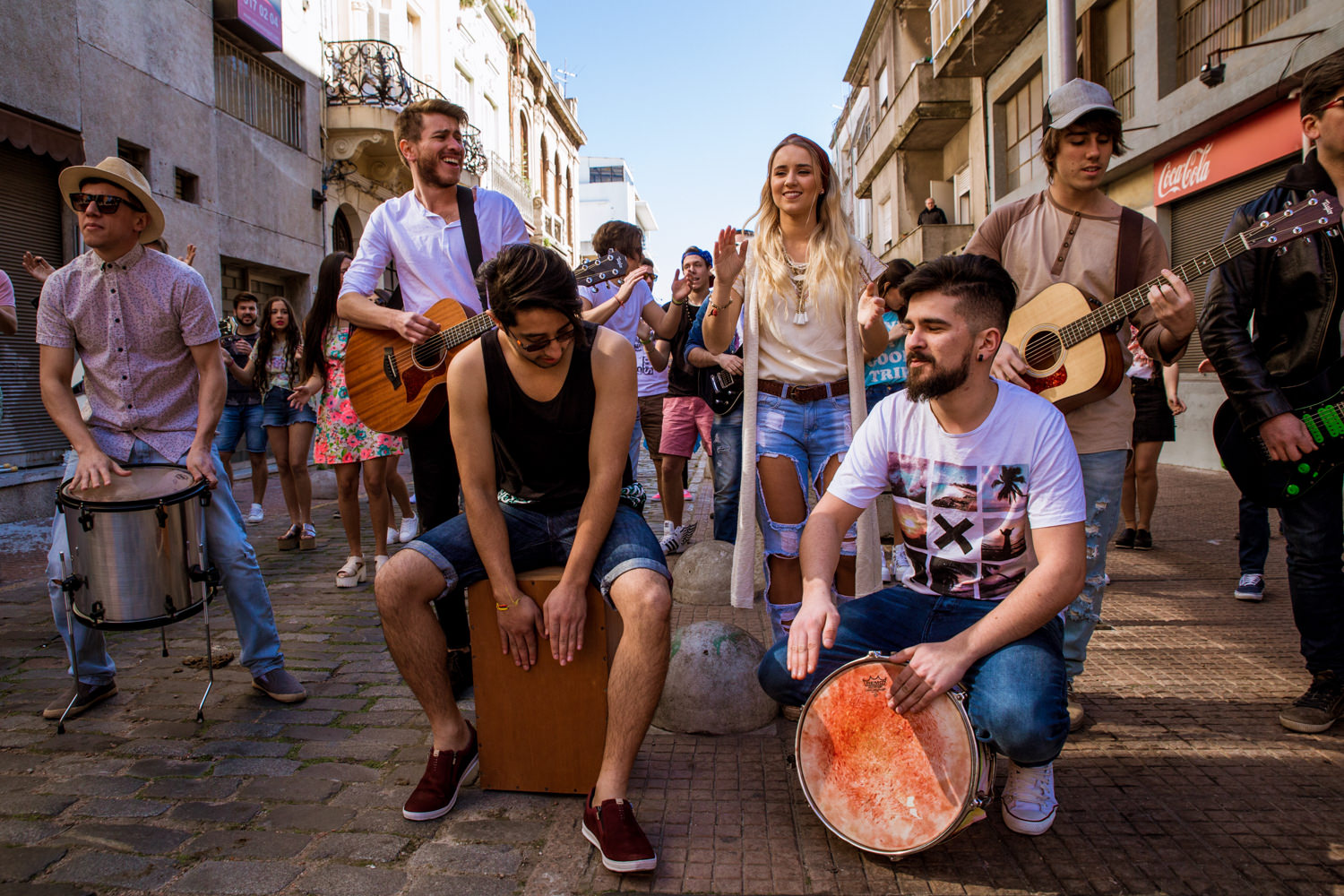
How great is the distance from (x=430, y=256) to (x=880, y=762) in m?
2.91

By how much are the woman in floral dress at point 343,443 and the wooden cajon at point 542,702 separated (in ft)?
9.85

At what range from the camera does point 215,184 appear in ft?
43.8

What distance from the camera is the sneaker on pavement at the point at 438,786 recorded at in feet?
9.35

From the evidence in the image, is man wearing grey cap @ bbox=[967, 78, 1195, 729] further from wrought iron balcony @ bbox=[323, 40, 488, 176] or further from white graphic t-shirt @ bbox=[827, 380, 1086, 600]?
wrought iron balcony @ bbox=[323, 40, 488, 176]

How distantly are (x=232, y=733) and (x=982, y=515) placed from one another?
114 inches

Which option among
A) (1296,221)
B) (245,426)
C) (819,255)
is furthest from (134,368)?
(1296,221)

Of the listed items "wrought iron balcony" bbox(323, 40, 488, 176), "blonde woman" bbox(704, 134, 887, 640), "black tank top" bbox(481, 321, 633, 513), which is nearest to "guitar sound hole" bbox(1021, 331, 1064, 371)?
"blonde woman" bbox(704, 134, 887, 640)

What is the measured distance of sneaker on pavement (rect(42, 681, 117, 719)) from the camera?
12.0ft

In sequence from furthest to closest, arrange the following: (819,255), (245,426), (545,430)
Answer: (245,426)
(819,255)
(545,430)

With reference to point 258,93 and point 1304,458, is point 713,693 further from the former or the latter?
point 258,93

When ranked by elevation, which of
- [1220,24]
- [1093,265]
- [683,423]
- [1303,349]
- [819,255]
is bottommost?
[683,423]

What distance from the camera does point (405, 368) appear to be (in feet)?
13.8

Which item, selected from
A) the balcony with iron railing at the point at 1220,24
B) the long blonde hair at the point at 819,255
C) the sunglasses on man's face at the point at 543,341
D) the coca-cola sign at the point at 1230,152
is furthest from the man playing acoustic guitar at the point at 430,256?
the balcony with iron railing at the point at 1220,24

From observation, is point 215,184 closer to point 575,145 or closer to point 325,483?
point 325,483
